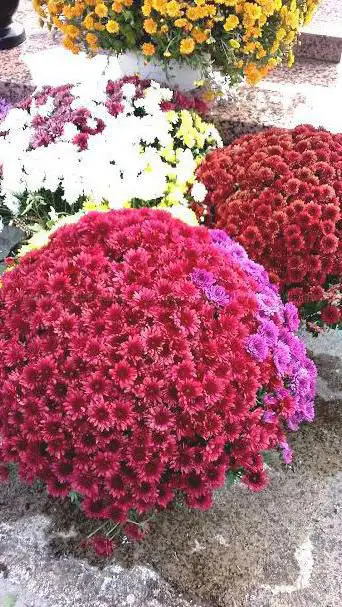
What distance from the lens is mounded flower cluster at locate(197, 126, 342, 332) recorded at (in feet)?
8.03

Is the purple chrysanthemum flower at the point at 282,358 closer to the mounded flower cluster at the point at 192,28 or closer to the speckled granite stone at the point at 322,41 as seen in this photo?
the mounded flower cluster at the point at 192,28

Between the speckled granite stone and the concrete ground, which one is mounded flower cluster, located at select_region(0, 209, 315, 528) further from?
the speckled granite stone

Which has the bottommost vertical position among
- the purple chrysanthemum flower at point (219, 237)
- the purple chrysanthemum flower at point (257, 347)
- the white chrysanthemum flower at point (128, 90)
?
the purple chrysanthemum flower at point (257, 347)

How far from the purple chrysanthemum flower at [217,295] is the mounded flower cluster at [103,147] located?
0.81 meters

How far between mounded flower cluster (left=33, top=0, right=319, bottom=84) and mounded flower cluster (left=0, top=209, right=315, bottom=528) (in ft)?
4.36

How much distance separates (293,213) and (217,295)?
0.68 m

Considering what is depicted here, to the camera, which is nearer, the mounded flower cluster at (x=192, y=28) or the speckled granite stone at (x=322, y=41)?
the mounded flower cluster at (x=192, y=28)

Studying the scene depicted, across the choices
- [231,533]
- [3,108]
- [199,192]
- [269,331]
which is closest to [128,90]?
[199,192]

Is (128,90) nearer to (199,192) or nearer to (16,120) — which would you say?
(16,120)

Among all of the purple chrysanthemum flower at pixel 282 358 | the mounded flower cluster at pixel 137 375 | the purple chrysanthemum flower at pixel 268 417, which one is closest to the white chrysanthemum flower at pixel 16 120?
the mounded flower cluster at pixel 137 375

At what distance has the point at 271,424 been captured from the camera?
1950 mm

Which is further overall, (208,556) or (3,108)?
(3,108)

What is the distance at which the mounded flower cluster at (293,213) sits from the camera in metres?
2.45

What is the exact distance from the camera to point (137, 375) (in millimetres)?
1796
